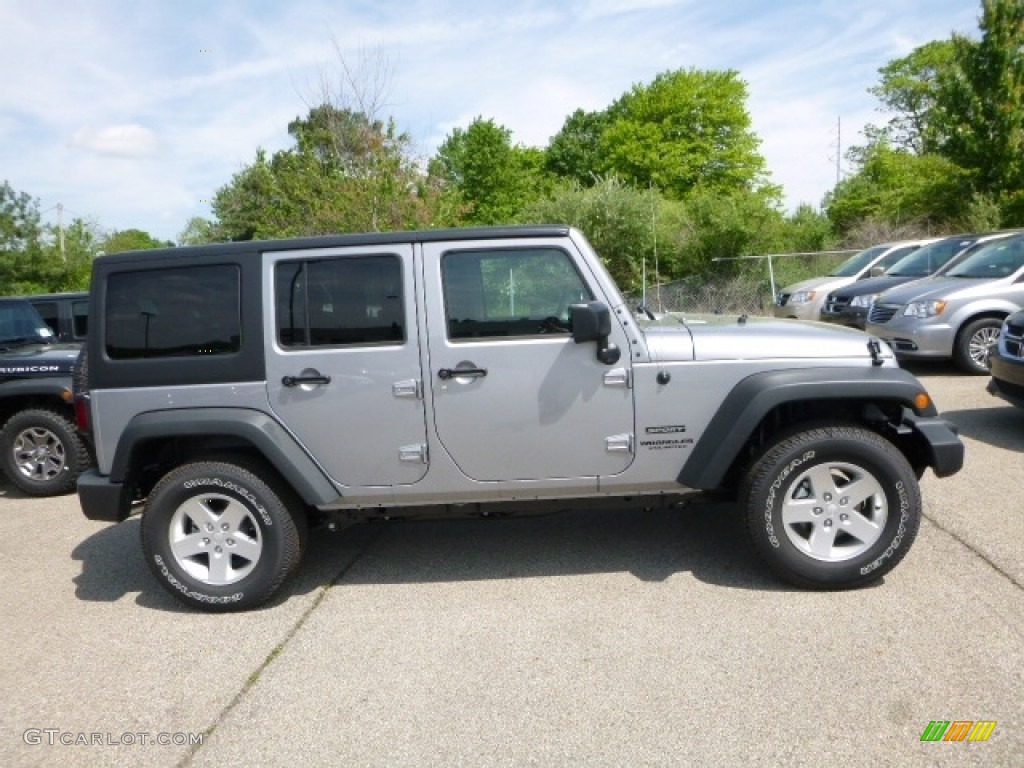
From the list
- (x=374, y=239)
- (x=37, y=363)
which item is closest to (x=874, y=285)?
(x=374, y=239)

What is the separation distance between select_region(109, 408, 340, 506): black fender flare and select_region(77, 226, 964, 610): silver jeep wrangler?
0.01 metres

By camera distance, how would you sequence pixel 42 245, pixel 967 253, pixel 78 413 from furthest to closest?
1. pixel 42 245
2. pixel 967 253
3. pixel 78 413

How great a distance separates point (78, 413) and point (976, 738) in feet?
14.1

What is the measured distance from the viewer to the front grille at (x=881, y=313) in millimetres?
9517

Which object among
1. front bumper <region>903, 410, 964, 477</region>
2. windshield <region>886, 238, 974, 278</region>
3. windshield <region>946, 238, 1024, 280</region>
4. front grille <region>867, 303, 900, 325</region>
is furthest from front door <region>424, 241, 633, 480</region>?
windshield <region>886, 238, 974, 278</region>

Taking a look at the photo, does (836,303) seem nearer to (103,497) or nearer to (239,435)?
(239,435)

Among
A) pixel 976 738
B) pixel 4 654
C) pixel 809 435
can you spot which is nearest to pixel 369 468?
pixel 4 654

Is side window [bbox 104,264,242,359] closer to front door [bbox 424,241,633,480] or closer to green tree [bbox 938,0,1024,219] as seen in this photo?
front door [bbox 424,241,633,480]

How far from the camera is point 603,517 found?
5.00 meters

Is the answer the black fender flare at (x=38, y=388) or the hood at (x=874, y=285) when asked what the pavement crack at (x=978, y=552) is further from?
the hood at (x=874, y=285)

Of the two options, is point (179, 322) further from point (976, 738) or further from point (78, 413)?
point (976, 738)

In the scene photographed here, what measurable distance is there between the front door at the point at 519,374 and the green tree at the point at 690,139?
4548cm

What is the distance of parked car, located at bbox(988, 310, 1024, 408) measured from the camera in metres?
6.14

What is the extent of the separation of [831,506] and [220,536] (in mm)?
3114
